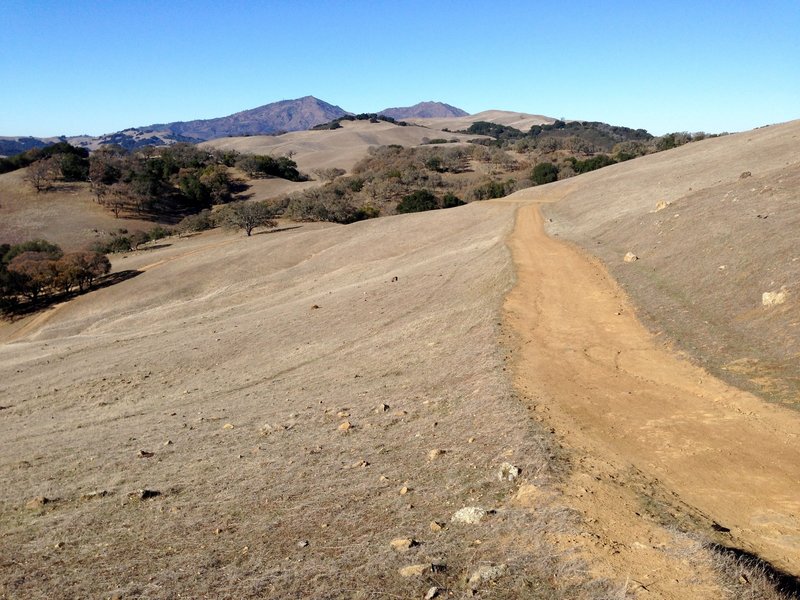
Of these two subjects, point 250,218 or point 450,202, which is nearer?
point 250,218

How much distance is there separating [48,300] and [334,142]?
131m

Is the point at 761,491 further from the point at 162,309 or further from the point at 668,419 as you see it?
the point at 162,309

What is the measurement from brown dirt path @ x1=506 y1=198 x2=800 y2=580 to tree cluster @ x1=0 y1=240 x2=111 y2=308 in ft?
119

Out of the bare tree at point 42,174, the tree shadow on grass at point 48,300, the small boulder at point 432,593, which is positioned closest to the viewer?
the small boulder at point 432,593

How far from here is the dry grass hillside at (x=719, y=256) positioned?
1220 centimetres

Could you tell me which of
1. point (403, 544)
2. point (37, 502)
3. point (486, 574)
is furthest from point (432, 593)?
point (37, 502)

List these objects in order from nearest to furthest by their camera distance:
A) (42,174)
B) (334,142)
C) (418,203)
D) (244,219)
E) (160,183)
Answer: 1. (244,219)
2. (418,203)
3. (42,174)
4. (160,183)
5. (334,142)

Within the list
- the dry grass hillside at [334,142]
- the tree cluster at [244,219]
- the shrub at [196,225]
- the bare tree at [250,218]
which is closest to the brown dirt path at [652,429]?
the bare tree at [250,218]

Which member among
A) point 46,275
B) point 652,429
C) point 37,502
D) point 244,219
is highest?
point 244,219

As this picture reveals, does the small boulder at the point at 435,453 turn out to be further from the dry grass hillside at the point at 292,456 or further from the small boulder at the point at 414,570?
the small boulder at the point at 414,570

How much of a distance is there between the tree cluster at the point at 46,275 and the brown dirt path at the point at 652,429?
36420 millimetres

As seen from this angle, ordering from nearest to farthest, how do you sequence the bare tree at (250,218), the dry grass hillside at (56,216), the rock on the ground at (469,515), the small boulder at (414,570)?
the small boulder at (414,570)
the rock on the ground at (469,515)
the bare tree at (250,218)
the dry grass hillside at (56,216)

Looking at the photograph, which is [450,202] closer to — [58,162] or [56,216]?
[56,216]

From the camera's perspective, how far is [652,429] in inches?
374
